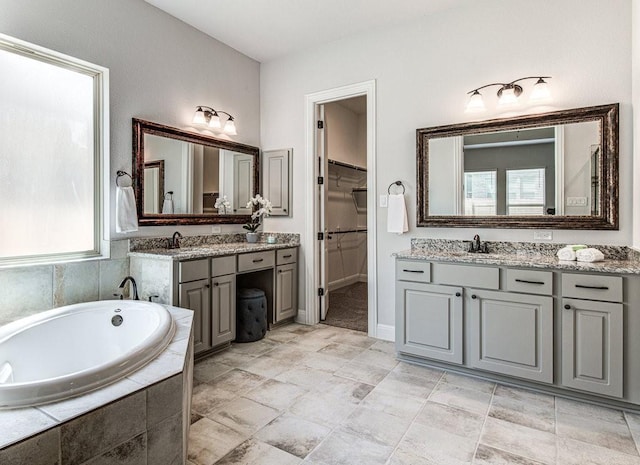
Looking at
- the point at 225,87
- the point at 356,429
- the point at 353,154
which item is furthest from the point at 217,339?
Result: the point at 353,154

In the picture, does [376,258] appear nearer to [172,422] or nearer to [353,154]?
[172,422]

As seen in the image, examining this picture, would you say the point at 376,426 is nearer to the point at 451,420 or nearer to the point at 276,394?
the point at 451,420

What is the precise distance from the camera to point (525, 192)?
9.41 ft

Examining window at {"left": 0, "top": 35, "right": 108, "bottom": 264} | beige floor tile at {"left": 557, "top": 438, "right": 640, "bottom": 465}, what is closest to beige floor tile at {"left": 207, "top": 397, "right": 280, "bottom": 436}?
beige floor tile at {"left": 557, "top": 438, "right": 640, "bottom": 465}

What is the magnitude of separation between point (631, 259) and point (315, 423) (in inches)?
93.1

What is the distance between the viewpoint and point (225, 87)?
3.88 metres

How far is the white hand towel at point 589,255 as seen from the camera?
2389 millimetres

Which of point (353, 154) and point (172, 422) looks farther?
point (353, 154)

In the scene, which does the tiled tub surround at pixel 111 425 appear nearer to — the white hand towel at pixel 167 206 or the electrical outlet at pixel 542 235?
the white hand towel at pixel 167 206

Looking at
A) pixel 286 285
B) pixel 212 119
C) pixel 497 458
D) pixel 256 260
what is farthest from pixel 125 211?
pixel 497 458

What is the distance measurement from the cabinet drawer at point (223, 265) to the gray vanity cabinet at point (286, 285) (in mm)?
629

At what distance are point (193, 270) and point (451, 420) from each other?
206cm

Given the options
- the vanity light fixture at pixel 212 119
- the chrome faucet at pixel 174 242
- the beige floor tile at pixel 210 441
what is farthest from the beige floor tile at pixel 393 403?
the vanity light fixture at pixel 212 119

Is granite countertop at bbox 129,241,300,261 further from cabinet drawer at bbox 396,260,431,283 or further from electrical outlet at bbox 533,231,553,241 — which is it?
electrical outlet at bbox 533,231,553,241
